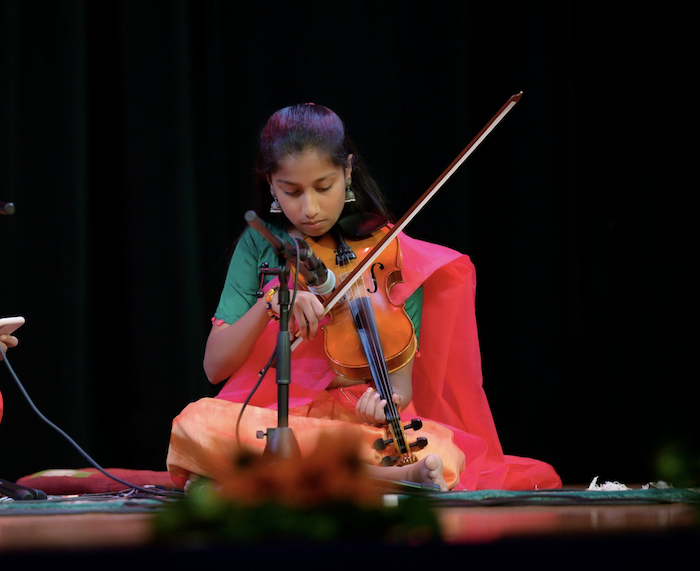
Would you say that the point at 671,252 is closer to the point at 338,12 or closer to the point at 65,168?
the point at 338,12

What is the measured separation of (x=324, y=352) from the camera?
1.73 m

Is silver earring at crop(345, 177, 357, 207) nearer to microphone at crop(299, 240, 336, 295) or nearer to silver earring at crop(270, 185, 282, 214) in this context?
silver earring at crop(270, 185, 282, 214)

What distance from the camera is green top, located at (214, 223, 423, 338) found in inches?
69.7

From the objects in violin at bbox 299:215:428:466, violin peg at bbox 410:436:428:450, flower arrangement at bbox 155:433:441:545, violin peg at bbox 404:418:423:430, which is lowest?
violin peg at bbox 410:436:428:450

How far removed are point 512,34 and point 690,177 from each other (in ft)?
2.15

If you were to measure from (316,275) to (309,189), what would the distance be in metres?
0.35

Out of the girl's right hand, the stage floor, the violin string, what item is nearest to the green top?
the violin string

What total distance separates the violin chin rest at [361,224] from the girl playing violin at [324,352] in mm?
20

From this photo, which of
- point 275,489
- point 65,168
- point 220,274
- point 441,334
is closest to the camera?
point 275,489

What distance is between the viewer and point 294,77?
2363mm

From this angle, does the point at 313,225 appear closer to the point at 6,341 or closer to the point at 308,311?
the point at 308,311

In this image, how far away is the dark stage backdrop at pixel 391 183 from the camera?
2.19 m

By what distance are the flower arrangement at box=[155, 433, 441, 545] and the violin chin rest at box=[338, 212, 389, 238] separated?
1013 millimetres

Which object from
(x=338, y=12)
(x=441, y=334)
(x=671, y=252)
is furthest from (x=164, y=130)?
(x=671, y=252)
